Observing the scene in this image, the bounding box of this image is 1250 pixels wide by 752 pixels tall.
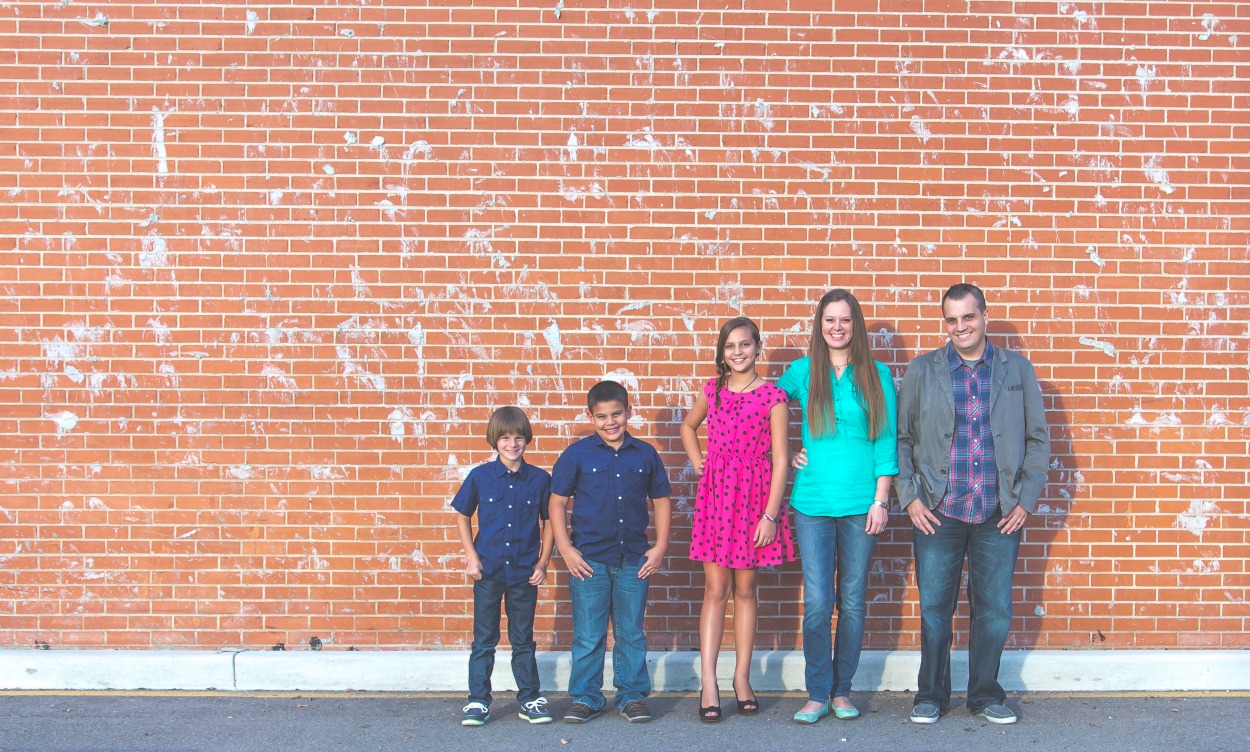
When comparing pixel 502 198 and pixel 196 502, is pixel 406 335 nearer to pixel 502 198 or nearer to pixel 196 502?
pixel 502 198

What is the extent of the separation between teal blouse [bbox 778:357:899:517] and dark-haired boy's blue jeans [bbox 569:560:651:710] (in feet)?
3.12

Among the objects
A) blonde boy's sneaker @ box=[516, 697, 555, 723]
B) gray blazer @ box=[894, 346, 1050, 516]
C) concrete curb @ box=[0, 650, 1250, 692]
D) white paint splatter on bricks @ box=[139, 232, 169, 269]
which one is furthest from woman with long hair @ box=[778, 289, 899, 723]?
white paint splatter on bricks @ box=[139, 232, 169, 269]

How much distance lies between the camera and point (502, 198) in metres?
5.50

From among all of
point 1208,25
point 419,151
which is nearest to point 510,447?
point 419,151

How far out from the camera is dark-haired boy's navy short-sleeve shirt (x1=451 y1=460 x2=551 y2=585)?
4.87 metres

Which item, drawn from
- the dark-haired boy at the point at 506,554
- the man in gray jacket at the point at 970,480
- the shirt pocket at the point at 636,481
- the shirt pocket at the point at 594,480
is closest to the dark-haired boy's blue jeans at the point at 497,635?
the dark-haired boy at the point at 506,554

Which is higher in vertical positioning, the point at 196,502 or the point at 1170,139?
the point at 1170,139

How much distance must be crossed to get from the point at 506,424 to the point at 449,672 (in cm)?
152

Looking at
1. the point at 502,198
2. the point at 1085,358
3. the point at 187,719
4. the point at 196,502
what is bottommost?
the point at 187,719

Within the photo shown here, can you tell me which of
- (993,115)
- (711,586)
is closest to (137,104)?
(711,586)

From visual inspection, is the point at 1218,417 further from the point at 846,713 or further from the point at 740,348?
the point at 740,348

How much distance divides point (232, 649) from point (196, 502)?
837 mm

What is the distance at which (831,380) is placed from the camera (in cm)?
491

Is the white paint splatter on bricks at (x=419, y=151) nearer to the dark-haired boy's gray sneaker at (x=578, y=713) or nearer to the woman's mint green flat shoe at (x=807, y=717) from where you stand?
the dark-haired boy's gray sneaker at (x=578, y=713)
